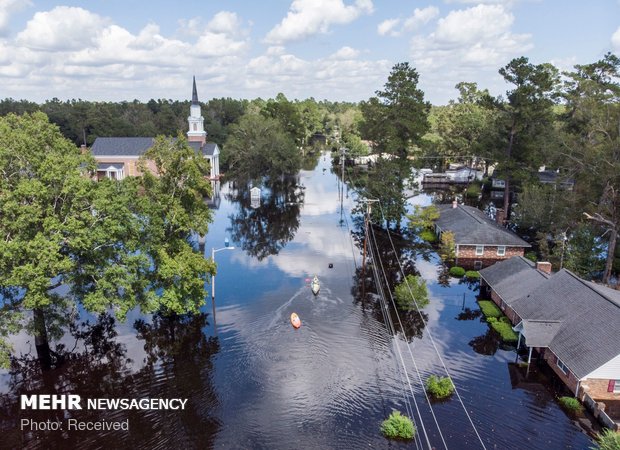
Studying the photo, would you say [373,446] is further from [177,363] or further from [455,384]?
[177,363]

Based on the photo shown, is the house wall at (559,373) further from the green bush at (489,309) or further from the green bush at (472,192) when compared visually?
the green bush at (472,192)

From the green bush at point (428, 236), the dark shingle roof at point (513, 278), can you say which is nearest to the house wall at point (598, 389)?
the dark shingle roof at point (513, 278)

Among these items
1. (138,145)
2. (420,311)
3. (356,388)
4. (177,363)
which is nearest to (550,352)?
(420,311)

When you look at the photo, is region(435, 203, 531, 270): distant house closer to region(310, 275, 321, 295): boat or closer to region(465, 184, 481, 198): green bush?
region(310, 275, 321, 295): boat

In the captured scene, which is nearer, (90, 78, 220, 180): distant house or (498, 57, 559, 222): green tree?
(498, 57, 559, 222): green tree

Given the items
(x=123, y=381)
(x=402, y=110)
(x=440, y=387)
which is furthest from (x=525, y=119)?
(x=123, y=381)

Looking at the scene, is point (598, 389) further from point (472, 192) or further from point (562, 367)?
point (472, 192)

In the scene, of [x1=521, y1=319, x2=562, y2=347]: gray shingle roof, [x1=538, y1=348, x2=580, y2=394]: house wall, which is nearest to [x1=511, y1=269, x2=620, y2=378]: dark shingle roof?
[x1=521, y1=319, x2=562, y2=347]: gray shingle roof
